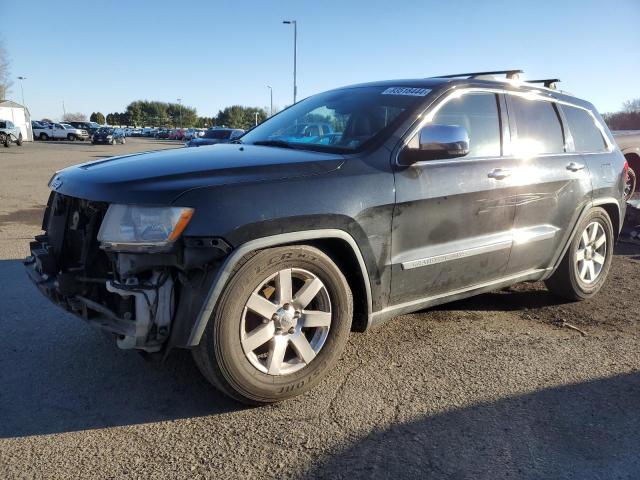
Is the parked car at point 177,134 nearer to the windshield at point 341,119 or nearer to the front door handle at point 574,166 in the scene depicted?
the windshield at point 341,119

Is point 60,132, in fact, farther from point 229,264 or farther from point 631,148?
point 229,264

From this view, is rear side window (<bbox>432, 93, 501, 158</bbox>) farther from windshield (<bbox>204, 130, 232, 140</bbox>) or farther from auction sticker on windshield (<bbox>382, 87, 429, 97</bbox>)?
windshield (<bbox>204, 130, 232, 140</bbox>)

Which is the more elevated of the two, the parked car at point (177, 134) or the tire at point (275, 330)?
the tire at point (275, 330)

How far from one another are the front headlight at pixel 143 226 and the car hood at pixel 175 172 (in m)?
0.05

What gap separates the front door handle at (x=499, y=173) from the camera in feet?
11.7

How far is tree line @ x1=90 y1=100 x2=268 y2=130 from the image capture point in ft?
328

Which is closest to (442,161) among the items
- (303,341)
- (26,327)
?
(303,341)

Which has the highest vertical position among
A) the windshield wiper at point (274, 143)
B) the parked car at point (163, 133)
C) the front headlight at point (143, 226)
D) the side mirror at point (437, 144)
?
the side mirror at point (437, 144)

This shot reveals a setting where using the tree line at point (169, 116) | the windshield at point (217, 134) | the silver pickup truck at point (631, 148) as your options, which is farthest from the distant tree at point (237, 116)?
the silver pickup truck at point (631, 148)

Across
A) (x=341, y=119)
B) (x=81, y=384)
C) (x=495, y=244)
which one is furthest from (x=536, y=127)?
(x=81, y=384)

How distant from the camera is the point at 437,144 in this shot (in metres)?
3.07

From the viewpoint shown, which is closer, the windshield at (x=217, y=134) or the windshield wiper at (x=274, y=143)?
the windshield wiper at (x=274, y=143)

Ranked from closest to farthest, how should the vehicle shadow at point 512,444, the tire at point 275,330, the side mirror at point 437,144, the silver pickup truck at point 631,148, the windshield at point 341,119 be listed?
the vehicle shadow at point 512,444, the tire at point 275,330, the side mirror at point 437,144, the windshield at point 341,119, the silver pickup truck at point 631,148

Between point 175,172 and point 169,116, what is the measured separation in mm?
113371
